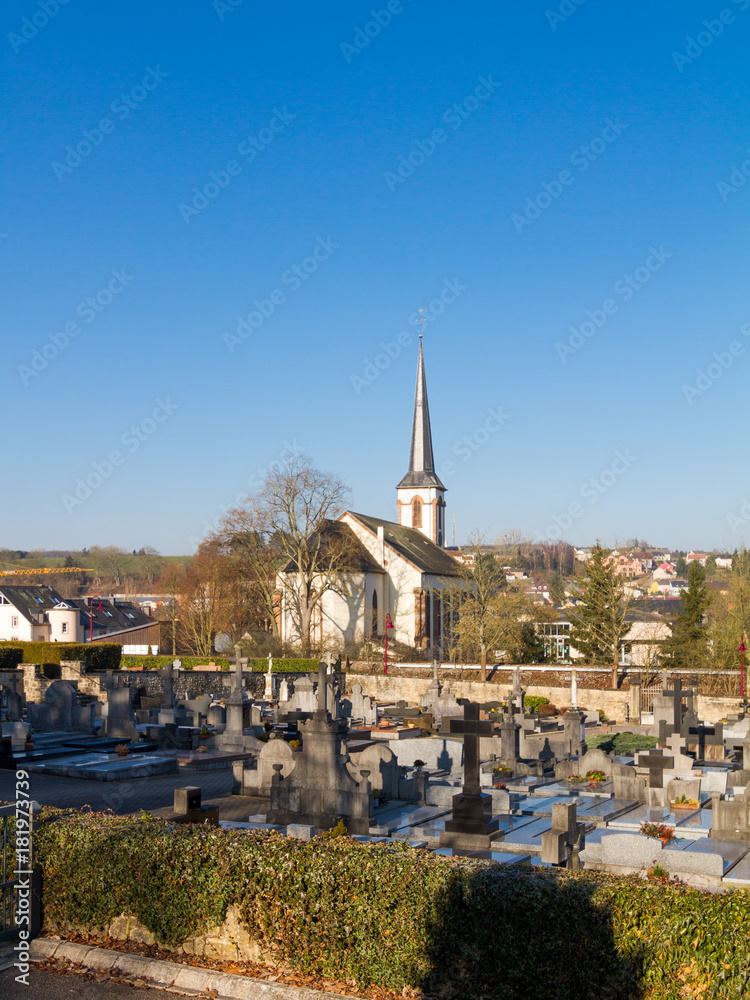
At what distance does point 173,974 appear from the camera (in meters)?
7.26

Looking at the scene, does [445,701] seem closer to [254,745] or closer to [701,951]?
[254,745]

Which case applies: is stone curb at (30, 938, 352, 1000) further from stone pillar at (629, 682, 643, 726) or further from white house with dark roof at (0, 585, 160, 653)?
white house with dark roof at (0, 585, 160, 653)

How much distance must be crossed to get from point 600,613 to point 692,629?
4.03 meters

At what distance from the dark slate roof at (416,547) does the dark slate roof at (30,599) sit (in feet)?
73.6

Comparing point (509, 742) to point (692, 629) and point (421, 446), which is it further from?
point (421, 446)

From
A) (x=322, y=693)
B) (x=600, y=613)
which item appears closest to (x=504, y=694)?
(x=600, y=613)

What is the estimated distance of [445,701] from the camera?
31375mm

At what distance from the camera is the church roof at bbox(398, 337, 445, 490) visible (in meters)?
66.1

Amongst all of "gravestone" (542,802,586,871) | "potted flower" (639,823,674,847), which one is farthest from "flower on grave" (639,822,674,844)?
"gravestone" (542,802,586,871)

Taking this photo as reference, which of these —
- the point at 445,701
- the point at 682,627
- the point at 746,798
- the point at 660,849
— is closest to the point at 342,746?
the point at 660,849

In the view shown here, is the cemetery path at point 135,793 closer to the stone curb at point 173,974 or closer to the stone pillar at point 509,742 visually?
the stone pillar at point 509,742

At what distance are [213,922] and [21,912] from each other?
196 centimetres

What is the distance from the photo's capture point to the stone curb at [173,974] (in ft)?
22.5

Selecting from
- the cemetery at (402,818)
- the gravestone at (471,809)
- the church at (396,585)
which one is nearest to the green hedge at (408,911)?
the cemetery at (402,818)
